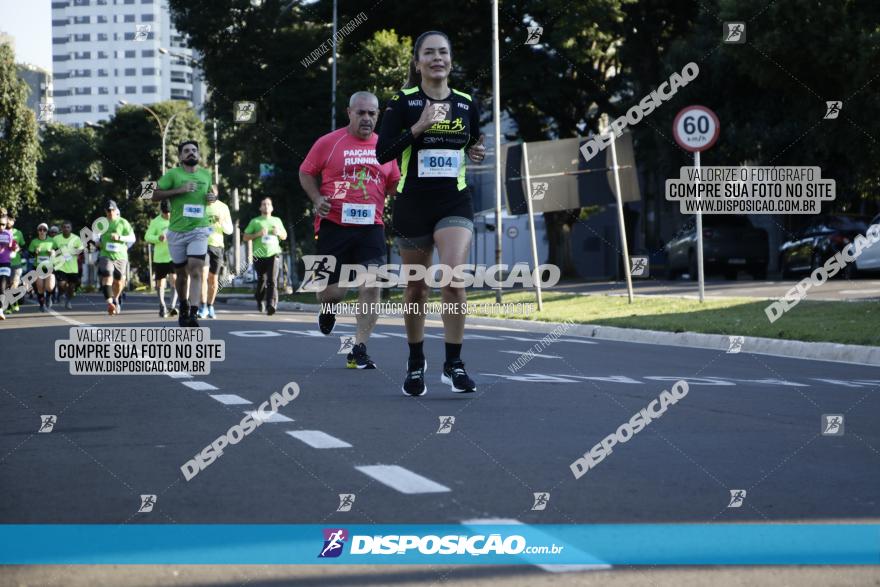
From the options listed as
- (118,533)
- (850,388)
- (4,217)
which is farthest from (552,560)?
(4,217)

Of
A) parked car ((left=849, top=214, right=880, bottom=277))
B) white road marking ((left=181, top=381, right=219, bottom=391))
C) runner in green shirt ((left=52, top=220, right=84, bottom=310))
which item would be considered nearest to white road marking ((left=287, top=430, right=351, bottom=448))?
white road marking ((left=181, top=381, right=219, bottom=391))

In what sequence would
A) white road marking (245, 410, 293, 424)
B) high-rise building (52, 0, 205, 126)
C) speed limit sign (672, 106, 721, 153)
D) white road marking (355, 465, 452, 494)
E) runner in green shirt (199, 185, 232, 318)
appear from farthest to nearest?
1. high-rise building (52, 0, 205, 126)
2. runner in green shirt (199, 185, 232, 318)
3. speed limit sign (672, 106, 721, 153)
4. white road marking (245, 410, 293, 424)
5. white road marking (355, 465, 452, 494)

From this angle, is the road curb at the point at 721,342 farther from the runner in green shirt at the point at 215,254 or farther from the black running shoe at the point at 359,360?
the black running shoe at the point at 359,360

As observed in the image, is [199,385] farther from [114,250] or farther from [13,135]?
[13,135]

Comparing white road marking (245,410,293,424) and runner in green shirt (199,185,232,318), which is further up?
runner in green shirt (199,185,232,318)

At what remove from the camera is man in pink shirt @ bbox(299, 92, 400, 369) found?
11.8 m

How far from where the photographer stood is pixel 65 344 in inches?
602

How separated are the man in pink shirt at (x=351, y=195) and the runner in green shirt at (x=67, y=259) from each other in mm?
19520

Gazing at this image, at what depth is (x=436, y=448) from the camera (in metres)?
6.64

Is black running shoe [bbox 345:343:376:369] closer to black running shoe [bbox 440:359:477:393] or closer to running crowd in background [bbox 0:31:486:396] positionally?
running crowd in background [bbox 0:31:486:396]

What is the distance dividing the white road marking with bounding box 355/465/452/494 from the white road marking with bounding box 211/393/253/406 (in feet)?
9.89

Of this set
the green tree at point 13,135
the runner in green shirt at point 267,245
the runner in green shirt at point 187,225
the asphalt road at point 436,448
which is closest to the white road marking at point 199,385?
the asphalt road at point 436,448

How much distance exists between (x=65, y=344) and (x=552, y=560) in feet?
39.0

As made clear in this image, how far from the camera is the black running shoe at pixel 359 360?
1180 centimetres
